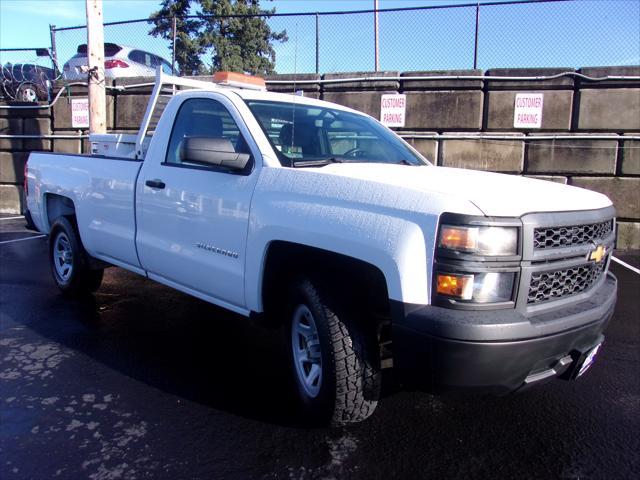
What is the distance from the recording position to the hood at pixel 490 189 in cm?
238

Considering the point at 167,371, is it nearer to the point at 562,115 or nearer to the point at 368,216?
the point at 368,216

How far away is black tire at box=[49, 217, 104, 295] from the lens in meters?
5.16

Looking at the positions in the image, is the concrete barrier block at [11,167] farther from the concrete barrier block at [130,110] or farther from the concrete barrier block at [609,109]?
the concrete barrier block at [609,109]

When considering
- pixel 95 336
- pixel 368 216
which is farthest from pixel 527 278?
pixel 95 336

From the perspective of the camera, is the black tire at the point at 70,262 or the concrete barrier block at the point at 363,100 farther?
the concrete barrier block at the point at 363,100

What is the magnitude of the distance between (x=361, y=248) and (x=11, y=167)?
11.9 meters

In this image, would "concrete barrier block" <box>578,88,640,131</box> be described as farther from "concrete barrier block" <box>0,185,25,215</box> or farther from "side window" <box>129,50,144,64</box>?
"concrete barrier block" <box>0,185,25,215</box>

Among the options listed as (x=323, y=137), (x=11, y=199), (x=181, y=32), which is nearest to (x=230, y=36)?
(x=181, y=32)

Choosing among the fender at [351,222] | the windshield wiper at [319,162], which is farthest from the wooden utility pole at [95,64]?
the fender at [351,222]

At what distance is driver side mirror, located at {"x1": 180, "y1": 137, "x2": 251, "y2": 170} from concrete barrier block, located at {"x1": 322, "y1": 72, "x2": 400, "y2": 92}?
7003 mm

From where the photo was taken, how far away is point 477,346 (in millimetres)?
2240

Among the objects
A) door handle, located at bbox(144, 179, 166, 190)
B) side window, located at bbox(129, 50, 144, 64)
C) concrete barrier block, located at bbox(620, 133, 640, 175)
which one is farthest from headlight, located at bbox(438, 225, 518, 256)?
side window, located at bbox(129, 50, 144, 64)

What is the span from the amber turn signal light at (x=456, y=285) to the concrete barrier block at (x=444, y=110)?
299 inches

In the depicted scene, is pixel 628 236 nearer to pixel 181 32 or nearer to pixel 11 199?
pixel 181 32
